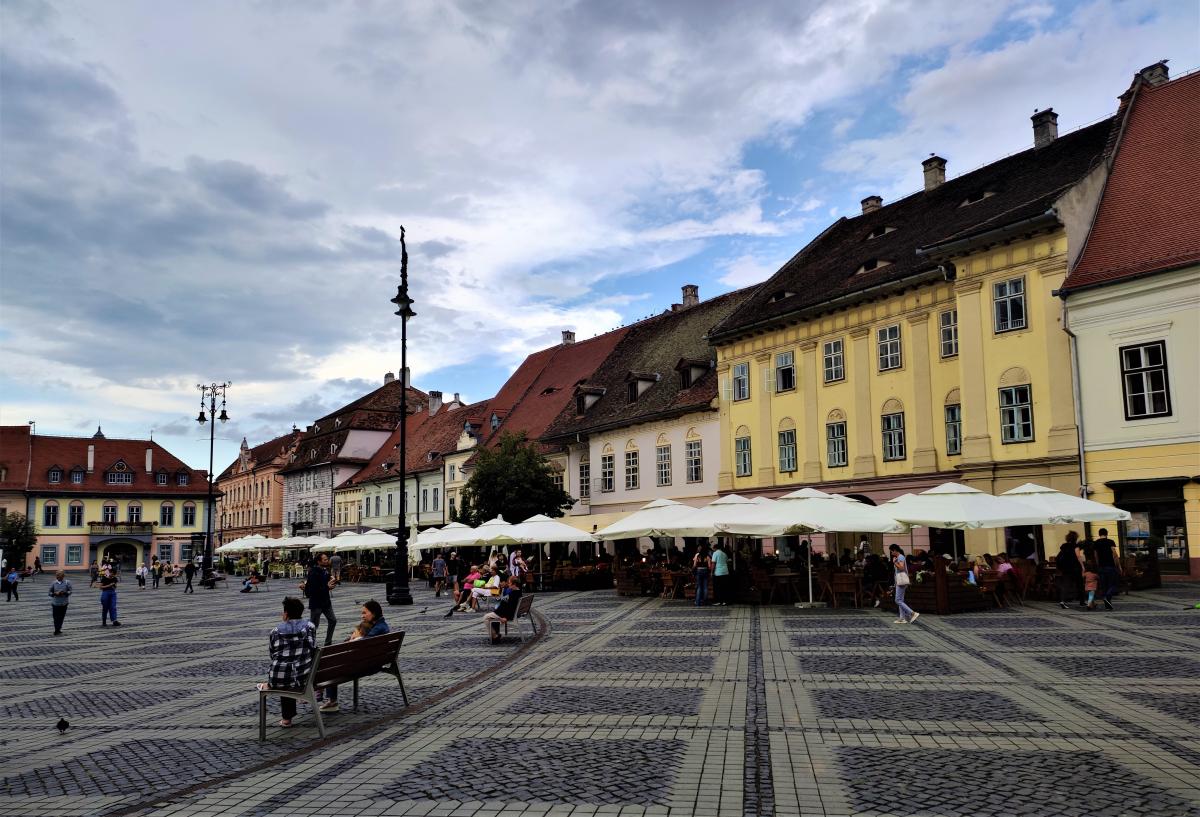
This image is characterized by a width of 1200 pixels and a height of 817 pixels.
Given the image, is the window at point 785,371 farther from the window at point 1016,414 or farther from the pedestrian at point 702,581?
the pedestrian at point 702,581

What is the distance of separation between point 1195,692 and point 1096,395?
18.6 m

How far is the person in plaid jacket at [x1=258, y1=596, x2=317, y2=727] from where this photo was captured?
952 centimetres

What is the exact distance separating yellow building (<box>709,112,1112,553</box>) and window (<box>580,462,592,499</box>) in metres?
9.91

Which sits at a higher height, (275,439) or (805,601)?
(275,439)

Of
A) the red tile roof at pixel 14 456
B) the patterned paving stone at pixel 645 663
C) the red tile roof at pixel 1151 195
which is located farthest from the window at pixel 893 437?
the red tile roof at pixel 14 456

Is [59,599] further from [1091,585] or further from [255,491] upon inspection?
[255,491]

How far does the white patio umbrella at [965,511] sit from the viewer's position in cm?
2045

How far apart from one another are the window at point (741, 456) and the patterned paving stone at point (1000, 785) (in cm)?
3063

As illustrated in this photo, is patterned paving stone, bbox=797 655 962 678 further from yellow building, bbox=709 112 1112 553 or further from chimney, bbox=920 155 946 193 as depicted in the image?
chimney, bbox=920 155 946 193

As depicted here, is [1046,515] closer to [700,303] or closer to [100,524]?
[700,303]

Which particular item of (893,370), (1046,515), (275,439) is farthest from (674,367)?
(275,439)

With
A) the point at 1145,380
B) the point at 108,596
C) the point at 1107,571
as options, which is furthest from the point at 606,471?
the point at 1107,571

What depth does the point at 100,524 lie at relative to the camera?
81.6 meters

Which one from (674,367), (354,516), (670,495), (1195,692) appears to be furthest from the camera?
(354,516)
